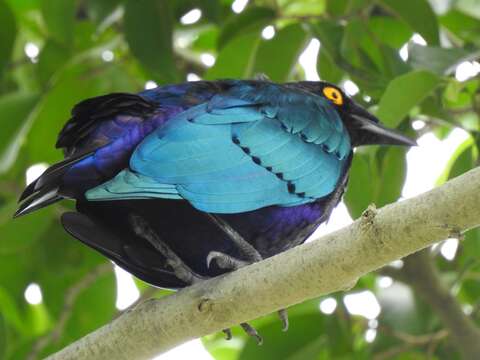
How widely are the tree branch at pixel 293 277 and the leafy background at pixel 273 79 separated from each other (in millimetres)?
1141

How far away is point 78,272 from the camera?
532 centimetres

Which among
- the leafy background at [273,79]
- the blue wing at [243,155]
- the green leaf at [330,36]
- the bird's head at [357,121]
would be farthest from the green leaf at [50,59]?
the blue wing at [243,155]

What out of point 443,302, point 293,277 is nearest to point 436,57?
point 443,302

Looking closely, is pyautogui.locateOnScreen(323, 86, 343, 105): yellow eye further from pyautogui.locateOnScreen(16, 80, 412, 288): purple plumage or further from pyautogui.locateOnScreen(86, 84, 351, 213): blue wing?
pyautogui.locateOnScreen(16, 80, 412, 288): purple plumage

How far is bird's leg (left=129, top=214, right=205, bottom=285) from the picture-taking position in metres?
3.38

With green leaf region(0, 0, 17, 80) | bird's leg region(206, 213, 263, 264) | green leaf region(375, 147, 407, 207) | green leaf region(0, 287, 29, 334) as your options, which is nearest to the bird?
bird's leg region(206, 213, 263, 264)

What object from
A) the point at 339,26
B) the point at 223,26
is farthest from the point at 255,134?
the point at 223,26

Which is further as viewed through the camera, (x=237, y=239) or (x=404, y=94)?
(x=404, y=94)

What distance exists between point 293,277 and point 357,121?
134 centimetres

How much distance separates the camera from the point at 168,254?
11.3 feet

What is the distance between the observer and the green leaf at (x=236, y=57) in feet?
14.8

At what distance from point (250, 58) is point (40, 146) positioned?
44.2 inches

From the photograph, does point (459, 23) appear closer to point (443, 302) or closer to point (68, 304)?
point (443, 302)

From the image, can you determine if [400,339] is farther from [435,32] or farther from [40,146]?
[40,146]
